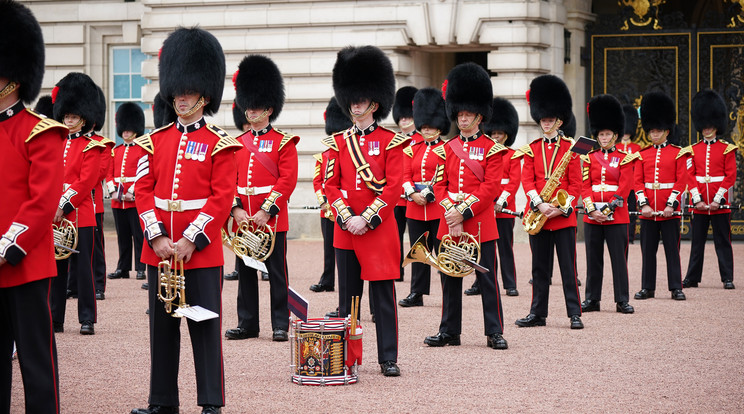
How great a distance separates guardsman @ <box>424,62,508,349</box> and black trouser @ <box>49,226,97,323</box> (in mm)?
2185

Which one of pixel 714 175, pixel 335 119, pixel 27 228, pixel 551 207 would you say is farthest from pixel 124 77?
pixel 27 228

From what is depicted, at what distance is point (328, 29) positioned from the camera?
14.3 m

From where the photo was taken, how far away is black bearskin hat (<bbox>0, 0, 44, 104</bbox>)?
4016mm

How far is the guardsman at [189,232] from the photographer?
4.54m

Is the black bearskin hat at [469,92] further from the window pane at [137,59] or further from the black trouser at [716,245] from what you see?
the window pane at [137,59]

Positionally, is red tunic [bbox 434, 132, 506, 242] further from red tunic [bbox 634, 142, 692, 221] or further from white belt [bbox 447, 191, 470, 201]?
red tunic [bbox 634, 142, 692, 221]

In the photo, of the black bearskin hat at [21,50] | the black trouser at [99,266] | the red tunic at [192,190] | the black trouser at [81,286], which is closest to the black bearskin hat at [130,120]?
the black trouser at [99,266]

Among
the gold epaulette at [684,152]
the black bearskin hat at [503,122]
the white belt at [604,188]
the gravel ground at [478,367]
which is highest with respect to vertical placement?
the black bearskin hat at [503,122]

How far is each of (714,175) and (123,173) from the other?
17.4 feet

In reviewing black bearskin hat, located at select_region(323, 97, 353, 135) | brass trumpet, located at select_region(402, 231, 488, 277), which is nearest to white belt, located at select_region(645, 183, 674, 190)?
black bearskin hat, located at select_region(323, 97, 353, 135)

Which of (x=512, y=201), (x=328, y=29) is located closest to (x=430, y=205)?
(x=512, y=201)

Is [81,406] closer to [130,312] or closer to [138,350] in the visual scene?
[138,350]

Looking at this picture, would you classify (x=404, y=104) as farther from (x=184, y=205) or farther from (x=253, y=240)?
(x=184, y=205)

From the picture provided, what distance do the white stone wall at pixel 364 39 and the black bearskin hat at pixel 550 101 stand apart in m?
5.50
